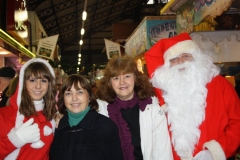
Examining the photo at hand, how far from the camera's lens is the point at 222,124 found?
8.34 ft

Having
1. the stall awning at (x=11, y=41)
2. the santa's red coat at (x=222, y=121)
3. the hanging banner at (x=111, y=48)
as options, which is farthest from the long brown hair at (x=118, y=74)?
the hanging banner at (x=111, y=48)

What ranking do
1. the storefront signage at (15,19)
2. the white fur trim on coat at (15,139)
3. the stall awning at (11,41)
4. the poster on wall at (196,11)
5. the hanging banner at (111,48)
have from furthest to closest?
the hanging banner at (111,48) < the storefront signage at (15,19) < the stall awning at (11,41) < the poster on wall at (196,11) < the white fur trim on coat at (15,139)

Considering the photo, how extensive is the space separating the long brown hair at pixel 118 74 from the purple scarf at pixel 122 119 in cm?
6

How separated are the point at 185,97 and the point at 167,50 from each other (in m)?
0.61

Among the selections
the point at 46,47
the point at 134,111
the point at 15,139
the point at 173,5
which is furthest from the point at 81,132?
the point at 46,47

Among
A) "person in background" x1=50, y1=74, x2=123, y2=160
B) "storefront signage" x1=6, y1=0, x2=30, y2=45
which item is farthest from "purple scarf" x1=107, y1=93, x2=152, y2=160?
"storefront signage" x1=6, y1=0, x2=30, y2=45

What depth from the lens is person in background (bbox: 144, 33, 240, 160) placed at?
249 cm

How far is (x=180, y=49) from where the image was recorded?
2.94 m

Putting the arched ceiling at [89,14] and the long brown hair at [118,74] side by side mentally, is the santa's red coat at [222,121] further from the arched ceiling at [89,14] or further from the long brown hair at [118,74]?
the arched ceiling at [89,14]

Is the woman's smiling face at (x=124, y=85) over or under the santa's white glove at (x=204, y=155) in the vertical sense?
over

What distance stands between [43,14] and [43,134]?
592 inches

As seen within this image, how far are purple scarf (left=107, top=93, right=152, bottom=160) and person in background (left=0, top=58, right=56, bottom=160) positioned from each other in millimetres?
600

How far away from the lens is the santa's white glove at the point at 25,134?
218 cm

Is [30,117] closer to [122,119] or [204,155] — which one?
[122,119]
